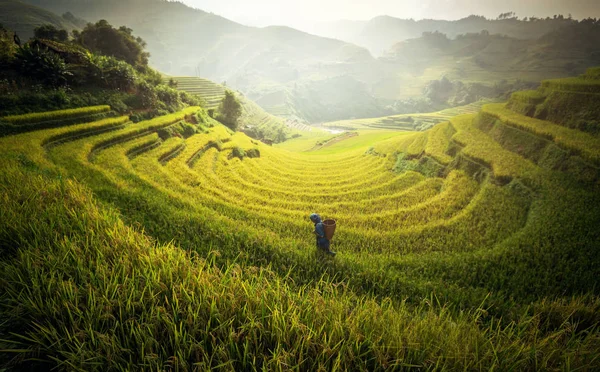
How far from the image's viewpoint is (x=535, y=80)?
117 meters

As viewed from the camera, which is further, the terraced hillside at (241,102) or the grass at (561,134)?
the terraced hillside at (241,102)

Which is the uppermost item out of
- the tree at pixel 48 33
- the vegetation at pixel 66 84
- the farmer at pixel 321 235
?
the tree at pixel 48 33

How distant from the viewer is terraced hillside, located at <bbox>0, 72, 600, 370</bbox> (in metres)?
2.39

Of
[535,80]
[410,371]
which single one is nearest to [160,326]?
[410,371]

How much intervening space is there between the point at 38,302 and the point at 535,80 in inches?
6980

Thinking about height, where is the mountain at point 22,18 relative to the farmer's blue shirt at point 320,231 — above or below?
above

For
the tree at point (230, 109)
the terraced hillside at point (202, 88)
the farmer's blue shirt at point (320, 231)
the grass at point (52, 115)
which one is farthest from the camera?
the terraced hillside at point (202, 88)

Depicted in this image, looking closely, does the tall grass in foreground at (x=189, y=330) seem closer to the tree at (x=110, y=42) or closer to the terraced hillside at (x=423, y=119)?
the tree at (x=110, y=42)

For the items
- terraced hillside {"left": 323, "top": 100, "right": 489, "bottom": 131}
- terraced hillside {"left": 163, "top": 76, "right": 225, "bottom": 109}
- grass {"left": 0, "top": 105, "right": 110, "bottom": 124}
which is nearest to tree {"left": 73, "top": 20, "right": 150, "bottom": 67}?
terraced hillside {"left": 163, "top": 76, "right": 225, "bottom": 109}

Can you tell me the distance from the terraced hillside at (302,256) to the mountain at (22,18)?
128991 millimetres

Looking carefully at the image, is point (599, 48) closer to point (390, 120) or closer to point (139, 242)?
point (390, 120)

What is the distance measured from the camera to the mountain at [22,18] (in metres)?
86.8

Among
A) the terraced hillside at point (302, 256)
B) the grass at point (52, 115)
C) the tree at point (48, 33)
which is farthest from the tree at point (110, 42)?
the terraced hillside at point (302, 256)

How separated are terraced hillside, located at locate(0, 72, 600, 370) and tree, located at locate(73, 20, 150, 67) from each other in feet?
108
